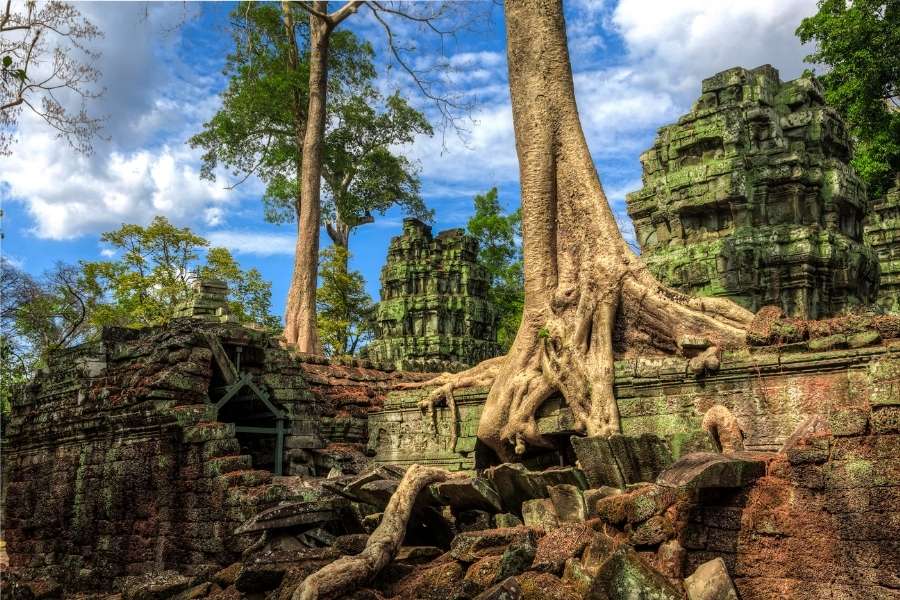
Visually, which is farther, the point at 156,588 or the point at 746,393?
the point at 746,393

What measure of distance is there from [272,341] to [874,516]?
8934 millimetres

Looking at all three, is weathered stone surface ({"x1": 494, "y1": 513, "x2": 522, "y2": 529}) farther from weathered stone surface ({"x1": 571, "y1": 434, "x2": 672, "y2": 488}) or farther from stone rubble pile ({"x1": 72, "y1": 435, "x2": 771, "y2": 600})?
weathered stone surface ({"x1": 571, "y1": 434, "x2": 672, "y2": 488})

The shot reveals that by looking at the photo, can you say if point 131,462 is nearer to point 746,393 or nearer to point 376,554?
point 376,554

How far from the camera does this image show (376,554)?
550 cm

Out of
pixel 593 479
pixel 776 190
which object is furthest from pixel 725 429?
pixel 776 190

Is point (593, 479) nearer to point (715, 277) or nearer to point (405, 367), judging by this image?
point (715, 277)

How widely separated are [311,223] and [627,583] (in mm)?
16214

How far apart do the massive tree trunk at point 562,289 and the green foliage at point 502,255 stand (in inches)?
793

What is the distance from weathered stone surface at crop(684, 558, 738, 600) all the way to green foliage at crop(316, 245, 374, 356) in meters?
Answer: 26.6

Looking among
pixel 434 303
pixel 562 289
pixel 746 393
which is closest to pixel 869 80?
pixel 434 303

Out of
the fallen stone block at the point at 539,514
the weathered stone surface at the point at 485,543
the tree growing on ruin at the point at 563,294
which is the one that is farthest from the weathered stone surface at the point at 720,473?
the tree growing on ruin at the point at 563,294

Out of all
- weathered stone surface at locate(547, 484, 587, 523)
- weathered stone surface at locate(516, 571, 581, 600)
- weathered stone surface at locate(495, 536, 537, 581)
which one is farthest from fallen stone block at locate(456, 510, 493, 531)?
weathered stone surface at locate(516, 571, 581, 600)

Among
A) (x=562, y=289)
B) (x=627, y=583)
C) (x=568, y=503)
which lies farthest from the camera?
(x=562, y=289)

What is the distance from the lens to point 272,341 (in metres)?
11.6
